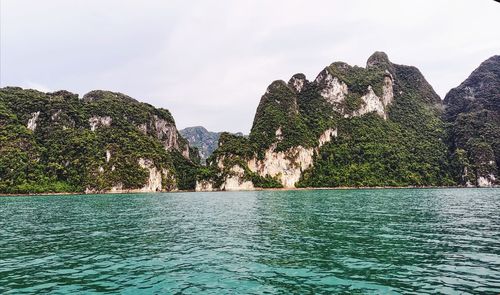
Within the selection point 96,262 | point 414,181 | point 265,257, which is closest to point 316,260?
point 265,257

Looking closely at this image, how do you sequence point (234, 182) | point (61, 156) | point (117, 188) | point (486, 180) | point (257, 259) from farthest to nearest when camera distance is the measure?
1. point (234, 182)
2. point (486, 180)
3. point (61, 156)
4. point (117, 188)
5. point (257, 259)

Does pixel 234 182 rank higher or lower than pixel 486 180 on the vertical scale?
lower

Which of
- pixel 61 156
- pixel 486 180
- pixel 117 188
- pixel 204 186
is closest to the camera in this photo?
pixel 117 188

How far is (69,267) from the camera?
17.9m

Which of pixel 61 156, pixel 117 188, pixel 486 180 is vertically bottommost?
pixel 117 188

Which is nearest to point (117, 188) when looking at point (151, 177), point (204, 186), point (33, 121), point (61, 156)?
point (151, 177)

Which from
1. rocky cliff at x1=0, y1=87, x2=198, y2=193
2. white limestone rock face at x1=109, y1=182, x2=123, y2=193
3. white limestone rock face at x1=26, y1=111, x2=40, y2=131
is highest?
white limestone rock face at x1=26, y1=111, x2=40, y2=131

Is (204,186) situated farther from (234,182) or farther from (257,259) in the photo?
(257,259)

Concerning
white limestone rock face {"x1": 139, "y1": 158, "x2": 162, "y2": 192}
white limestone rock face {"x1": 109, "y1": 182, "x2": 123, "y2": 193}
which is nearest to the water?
white limestone rock face {"x1": 109, "y1": 182, "x2": 123, "y2": 193}

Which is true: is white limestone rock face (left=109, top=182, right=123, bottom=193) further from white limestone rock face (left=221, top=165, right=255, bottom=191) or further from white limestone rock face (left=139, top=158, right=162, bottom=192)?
white limestone rock face (left=221, top=165, right=255, bottom=191)

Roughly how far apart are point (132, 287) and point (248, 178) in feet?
596

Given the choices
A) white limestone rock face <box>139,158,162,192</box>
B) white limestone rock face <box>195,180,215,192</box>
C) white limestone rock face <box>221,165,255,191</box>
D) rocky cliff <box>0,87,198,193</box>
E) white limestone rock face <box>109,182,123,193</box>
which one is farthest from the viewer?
white limestone rock face <box>195,180,215,192</box>

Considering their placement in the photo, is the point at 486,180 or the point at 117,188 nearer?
the point at 117,188

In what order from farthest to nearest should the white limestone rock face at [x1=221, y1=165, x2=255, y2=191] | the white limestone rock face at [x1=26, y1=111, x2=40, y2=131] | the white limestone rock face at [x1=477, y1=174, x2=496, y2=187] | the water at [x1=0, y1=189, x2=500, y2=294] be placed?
the white limestone rock face at [x1=221, y1=165, x2=255, y2=191]
the white limestone rock face at [x1=477, y1=174, x2=496, y2=187]
the white limestone rock face at [x1=26, y1=111, x2=40, y2=131]
the water at [x1=0, y1=189, x2=500, y2=294]
